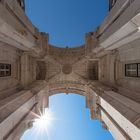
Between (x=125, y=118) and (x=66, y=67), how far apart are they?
12809mm

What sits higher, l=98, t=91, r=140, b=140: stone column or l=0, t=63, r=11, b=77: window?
l=0, t=63, r=11, b=77: window

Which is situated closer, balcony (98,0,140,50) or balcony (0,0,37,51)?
balcony (98,0,140,50)

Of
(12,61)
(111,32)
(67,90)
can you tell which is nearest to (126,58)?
Result: (111,32)

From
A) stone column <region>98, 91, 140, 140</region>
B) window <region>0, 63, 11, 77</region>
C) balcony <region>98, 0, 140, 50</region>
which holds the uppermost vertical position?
balcony <region>98, 0, 140, 50</region>

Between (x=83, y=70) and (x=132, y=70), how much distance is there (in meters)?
A: 8.75

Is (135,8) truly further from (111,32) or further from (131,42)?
(131,42)

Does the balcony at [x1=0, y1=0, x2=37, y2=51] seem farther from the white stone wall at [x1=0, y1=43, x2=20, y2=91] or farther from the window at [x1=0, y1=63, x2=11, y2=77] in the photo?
the window at [x1=0, y1=63, x2=11, y2=77]

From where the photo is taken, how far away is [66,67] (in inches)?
739

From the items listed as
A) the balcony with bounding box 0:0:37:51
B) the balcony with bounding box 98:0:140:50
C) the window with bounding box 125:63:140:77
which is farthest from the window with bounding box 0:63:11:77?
the window with bounding box 125:63:140:77

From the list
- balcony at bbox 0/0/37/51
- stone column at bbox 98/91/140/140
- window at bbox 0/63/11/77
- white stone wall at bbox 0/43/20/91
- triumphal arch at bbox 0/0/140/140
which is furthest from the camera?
window at bbox 0/63/11/77

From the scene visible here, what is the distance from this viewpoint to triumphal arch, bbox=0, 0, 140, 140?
689 centimetres

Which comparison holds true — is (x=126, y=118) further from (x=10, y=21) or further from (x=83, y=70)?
(x=83, y=70)

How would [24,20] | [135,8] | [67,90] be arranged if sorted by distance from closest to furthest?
[135,8] < [24,20] < [67,90]

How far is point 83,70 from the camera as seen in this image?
738 inches
